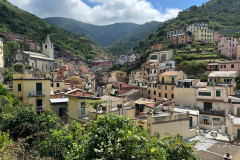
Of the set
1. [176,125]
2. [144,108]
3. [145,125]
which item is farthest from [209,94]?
[145,125]

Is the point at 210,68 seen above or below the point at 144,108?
above

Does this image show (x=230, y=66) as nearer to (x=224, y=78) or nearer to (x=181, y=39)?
(x=224, y=78)

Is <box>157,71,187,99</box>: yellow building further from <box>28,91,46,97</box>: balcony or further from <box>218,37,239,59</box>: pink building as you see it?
<box>218,37,239,59</box>: pink building

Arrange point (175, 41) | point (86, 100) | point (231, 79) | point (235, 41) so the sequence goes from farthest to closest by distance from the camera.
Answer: point (175, 41) → point (235, 41) → point (231, 79) → point (86, 100)

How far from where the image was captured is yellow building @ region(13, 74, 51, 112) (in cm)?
1986

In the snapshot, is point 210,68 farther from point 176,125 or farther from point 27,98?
point 27,98

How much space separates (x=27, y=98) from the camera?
780 inches

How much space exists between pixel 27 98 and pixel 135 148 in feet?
59.1

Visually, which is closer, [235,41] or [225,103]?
[225,103]

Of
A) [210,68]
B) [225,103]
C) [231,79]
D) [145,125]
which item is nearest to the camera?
[145,125]

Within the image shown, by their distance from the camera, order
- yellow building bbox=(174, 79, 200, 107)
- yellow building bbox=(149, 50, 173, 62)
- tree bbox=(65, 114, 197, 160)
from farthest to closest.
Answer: yellow building bbox=(149, 50, 173, 62) < yellow building bbox=(174, 79, 200, 107) < tree bbox=(65, 114, 197, 160)

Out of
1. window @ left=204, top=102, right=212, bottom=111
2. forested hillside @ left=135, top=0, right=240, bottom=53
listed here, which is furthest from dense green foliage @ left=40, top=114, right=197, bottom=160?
forested hillside @ left=135, top=0, right=240, bottom=53

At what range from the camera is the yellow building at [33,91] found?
1986 cm

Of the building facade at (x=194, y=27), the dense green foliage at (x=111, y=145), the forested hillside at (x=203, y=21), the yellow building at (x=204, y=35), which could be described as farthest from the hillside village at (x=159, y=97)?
the forested hillside at (x=203, y=21)
